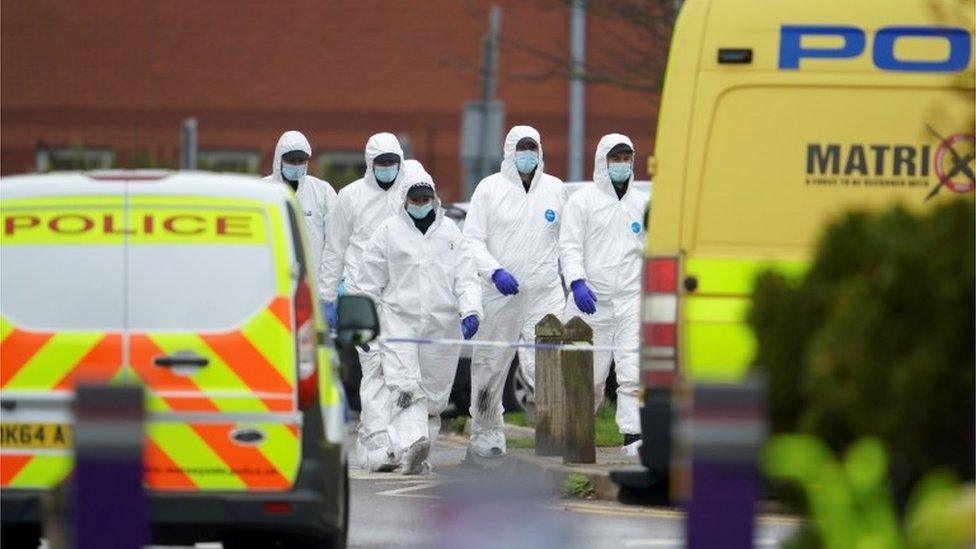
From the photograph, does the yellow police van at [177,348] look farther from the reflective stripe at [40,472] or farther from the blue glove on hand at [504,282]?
the blue glove on hand at [504,282]

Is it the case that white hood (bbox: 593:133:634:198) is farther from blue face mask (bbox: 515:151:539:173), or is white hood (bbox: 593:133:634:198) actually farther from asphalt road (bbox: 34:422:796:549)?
asphalt road (bbox: 34:422:796:549)

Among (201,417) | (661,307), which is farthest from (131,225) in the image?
(661,307)

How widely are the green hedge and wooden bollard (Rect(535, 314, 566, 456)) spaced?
24.1ft

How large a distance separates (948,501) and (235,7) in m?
32.9

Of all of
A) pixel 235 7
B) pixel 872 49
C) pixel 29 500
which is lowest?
pixel 29 500

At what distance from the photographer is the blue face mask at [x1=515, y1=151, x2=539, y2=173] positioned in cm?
1576

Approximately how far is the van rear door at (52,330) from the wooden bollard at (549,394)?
576 centimetres

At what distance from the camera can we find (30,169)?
122 ft

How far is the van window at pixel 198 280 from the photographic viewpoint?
8.41m

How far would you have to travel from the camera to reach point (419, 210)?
1453 centimetres

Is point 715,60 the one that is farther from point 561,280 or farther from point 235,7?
point 235,7

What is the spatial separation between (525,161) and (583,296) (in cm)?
109

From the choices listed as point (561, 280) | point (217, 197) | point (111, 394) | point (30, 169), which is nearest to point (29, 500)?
point (217, 197)

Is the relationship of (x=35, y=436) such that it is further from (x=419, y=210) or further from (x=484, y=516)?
(x=419, y=210)
